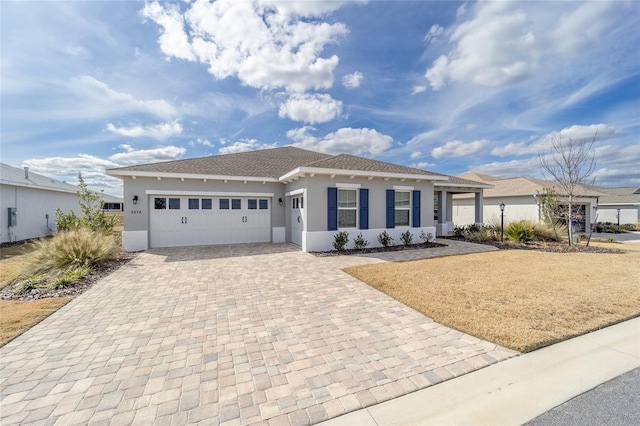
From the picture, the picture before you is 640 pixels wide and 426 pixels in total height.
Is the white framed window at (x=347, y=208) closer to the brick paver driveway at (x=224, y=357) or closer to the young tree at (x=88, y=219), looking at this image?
the brick paver driveway at (x=224, y=357)

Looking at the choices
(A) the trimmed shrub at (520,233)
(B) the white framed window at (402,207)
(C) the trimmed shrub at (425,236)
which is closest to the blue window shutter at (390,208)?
(B) the white framed window at (402,207)

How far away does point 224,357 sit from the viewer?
10.6 feet

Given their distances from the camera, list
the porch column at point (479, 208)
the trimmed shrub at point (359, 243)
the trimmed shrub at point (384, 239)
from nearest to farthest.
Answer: the trimmed shrub at point (359, 243)
the trimmed shrub at point (384, 239)
the porch column at point (479, 208)

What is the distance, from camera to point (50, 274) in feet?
21.9

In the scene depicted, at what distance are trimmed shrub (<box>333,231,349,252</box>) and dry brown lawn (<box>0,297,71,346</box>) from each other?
799 centimetres

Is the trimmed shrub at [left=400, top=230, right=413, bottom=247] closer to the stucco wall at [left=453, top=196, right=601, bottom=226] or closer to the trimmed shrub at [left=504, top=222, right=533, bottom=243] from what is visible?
the trimmed shrub at [left=504, top=222, right=533, bottom=243]

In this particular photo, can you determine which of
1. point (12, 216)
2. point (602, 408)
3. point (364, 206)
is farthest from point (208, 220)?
point (602, 408)

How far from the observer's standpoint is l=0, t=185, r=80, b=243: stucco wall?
1294 cm

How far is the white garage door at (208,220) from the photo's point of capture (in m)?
A: 11.5

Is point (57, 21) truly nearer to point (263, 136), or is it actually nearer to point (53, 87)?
point (53, 87)

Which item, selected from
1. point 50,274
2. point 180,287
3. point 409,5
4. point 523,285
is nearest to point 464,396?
point 523,285

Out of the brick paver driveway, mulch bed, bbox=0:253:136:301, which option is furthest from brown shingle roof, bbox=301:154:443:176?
mulch bed, bbox=0:253:136:301

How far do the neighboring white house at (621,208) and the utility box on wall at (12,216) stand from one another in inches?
1769

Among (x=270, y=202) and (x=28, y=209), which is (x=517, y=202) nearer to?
(x=270, y=202)
